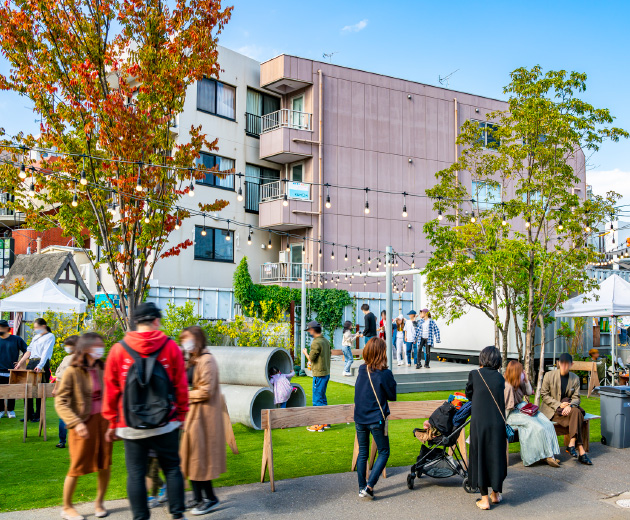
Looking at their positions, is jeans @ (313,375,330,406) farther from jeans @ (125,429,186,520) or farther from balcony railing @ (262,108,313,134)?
balcony railing @ (262,108,313,134)

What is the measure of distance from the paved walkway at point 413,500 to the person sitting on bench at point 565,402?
2.50ft

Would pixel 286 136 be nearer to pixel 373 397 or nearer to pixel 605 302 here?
pixel 605 302

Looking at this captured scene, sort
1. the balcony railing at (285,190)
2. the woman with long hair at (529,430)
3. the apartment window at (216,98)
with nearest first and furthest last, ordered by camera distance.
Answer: the woman with long hair at (529,430), the apartment window at (216,98), the balcony railing at (285,190)

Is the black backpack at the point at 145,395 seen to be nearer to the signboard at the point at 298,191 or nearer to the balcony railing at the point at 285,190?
the balcony railing at the point at 285,190

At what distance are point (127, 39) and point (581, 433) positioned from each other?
9930 mm

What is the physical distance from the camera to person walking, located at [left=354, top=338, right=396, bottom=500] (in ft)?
21.6

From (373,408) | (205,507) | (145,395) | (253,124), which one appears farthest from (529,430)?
(253,124)

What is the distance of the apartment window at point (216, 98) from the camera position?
89.6 ft

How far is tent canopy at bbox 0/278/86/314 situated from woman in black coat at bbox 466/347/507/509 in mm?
11544

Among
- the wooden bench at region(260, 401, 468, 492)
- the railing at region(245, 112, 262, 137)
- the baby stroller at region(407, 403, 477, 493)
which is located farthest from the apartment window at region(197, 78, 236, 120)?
the baby stroller at region(407, 403, 477, 493)

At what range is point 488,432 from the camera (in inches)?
258

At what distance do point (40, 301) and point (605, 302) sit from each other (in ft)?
44.1

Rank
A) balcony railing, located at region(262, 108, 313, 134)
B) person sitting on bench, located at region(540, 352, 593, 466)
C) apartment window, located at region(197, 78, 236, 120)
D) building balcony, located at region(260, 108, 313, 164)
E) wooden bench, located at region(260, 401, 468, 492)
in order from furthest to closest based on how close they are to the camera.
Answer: balcony railing, located at region(262, 108, 313, 134), building balcony, located at region(260, 108, 313, 164), apartment window, located at region(197, 78, 236, 120), person sitting on bench, located at region(540, 352, 593, 466), wooden bench, located at region(260, 401, 468, 492)

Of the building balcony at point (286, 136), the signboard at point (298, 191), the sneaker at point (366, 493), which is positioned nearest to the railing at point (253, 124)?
the building balcony at point (286, 136)
